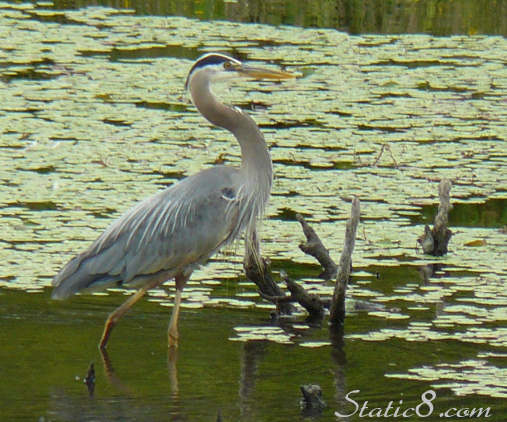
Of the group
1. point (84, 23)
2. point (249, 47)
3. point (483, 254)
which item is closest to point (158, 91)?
point (249, 47)

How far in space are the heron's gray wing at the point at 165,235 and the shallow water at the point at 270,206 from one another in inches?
11.5

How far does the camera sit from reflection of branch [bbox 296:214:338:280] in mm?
6695

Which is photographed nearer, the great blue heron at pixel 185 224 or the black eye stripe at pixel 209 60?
the great blue heron at pixel 185 224

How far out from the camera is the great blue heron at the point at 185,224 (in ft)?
20.6

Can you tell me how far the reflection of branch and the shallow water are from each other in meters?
0.09

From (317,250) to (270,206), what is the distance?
5.11ft

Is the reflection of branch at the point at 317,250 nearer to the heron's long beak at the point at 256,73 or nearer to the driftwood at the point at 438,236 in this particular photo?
the driftwood at the point at 438,236

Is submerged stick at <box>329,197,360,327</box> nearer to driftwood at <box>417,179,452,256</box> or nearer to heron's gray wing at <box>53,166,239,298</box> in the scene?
heron's gray wing at <box>53,166,239,298</box>

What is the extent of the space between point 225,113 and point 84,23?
7.48 meters

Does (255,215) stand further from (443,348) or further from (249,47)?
(249,47)

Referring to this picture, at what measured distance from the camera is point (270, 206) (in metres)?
8.38

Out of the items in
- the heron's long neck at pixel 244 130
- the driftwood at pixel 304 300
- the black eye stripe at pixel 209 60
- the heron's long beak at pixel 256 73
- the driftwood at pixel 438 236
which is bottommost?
the driftwood at pixel 304 300

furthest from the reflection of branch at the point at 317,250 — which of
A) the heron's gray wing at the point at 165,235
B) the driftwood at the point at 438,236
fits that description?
the driftwood at the point at 438,236

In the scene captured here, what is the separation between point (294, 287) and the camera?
6.44 metres
